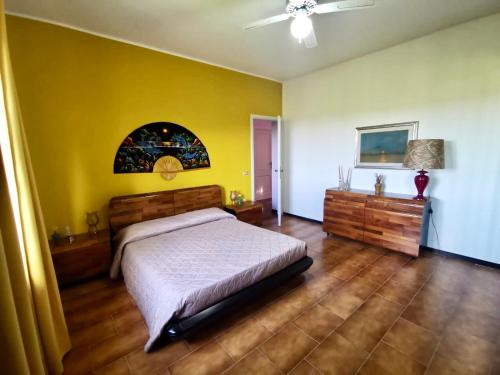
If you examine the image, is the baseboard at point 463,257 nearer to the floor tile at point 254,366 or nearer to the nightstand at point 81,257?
the floor tile at point 254,366

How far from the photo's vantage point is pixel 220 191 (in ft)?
12.7

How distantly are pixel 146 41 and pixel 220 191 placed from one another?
7.51 ft

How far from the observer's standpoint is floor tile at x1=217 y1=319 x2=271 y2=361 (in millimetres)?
1684

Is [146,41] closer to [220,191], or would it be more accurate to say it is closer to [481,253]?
[220,191]

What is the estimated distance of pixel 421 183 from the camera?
9.64 ft

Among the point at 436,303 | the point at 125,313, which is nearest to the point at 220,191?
the point at 125,313

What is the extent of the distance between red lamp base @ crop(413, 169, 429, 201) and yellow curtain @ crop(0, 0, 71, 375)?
3.68 meters

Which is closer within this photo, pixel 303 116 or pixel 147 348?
pixel 147 348

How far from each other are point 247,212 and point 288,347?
230 centimetres

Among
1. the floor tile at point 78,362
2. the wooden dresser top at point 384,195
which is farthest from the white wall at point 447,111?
the floor tile at point 78,362

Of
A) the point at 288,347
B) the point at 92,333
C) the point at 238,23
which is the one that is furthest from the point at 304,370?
the point at 238,23

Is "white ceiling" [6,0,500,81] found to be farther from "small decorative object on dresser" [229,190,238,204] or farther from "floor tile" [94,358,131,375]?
"floor tile" [94,358,131,375]

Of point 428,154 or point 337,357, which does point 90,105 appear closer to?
point 337,357

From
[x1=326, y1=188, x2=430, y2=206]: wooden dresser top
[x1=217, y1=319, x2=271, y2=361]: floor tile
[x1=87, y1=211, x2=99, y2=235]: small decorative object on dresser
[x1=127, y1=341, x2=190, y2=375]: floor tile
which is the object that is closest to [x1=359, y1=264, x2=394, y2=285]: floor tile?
[x1=326, y1=188, x2=430, y2=206]: wooden dresser top
